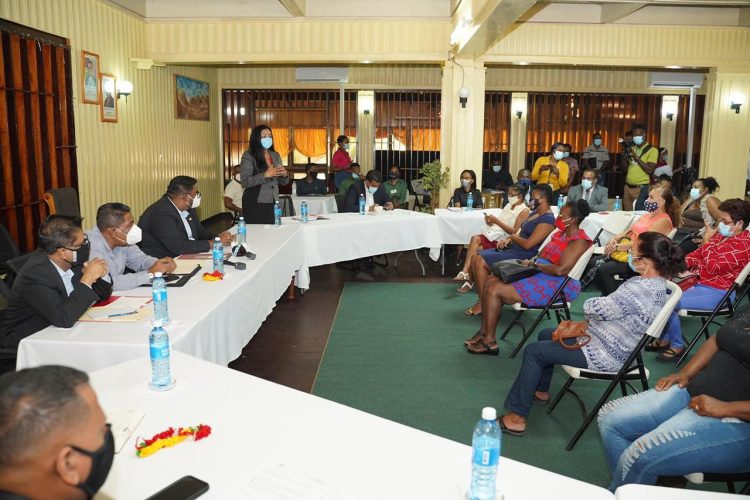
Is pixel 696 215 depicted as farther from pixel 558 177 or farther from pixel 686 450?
pixel 686 450

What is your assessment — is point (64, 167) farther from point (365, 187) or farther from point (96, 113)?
point (365, 187)

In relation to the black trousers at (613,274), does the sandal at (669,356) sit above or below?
below

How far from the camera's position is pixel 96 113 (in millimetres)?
7590

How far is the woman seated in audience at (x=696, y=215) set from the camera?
608 cm

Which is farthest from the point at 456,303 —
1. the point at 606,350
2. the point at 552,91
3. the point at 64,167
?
the point at 552,91

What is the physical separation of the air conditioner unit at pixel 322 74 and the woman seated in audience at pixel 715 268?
9421 mm

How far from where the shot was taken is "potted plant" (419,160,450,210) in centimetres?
944

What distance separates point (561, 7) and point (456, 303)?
545 centimetres

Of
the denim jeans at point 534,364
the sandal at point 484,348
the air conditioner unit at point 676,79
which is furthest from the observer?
the air conditioner unit at point 676,79

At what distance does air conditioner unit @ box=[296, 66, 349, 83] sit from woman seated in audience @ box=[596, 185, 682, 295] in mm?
8442

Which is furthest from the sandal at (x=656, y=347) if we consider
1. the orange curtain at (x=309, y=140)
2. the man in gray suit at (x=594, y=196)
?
the orange curtain at (x=309, y=140)

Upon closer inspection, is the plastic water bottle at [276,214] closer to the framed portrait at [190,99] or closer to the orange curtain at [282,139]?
the framed portrait at [190,99]

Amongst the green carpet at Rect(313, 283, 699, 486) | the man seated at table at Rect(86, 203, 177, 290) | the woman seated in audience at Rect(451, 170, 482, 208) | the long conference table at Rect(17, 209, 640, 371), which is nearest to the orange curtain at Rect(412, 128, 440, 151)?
the woman seated in audience at Rect(451, 170, 482, 208)

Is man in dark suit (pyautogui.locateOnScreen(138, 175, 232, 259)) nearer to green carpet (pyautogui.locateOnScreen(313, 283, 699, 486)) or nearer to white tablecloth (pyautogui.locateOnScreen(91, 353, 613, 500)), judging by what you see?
green carpet (pyautogui.locateOnScreen(313, 283, 699, 486))
